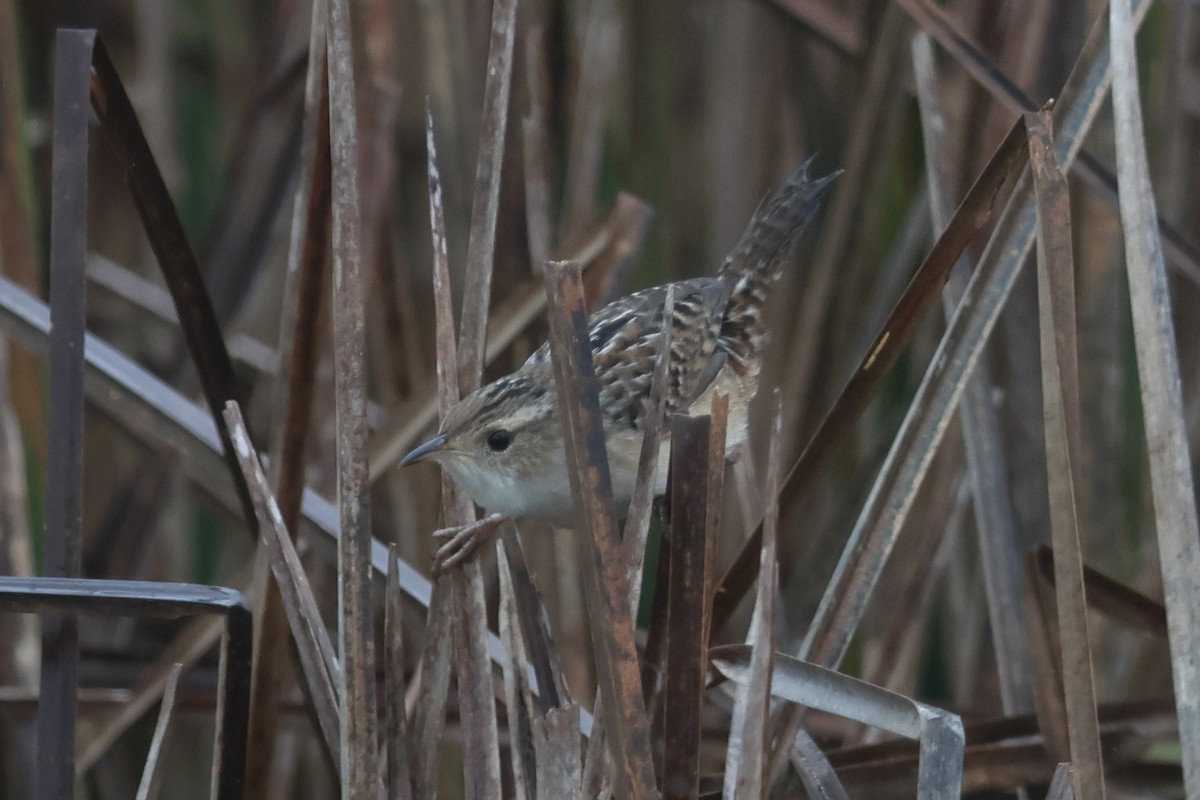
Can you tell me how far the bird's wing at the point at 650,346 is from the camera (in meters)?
2.10

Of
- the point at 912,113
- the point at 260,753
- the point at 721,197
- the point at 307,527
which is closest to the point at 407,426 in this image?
the point at 307,527

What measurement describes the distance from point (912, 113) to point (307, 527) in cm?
137

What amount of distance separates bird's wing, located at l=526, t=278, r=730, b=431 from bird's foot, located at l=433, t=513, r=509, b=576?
44 cm

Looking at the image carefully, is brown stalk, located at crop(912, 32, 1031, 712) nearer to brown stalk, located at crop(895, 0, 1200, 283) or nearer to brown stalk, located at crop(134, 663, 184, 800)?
brown stalk, located at crop(895, 0, 1200, 283)

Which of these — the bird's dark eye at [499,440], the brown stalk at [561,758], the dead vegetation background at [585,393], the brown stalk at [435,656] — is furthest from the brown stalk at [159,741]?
the bird's dark eye at [499,440]

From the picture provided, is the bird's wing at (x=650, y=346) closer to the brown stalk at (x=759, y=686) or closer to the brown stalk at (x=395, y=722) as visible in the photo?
the brown stalk at (x=395, y=722)

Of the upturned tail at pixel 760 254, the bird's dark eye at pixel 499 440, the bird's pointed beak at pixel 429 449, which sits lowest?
the bird's pointed beak at pixel 429 449

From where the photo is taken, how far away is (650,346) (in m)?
2.17

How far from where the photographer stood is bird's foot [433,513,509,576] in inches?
56.4

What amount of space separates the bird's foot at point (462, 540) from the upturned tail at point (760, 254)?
84 cm

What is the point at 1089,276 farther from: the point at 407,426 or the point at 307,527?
the point at 307,527

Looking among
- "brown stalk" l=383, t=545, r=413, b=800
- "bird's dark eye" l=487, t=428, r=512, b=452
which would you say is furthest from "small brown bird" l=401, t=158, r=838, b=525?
"brown stalk" l=383, t=545, r=413, b=800

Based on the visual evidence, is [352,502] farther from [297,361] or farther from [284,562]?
[297,361]

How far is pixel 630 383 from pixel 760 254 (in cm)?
42
